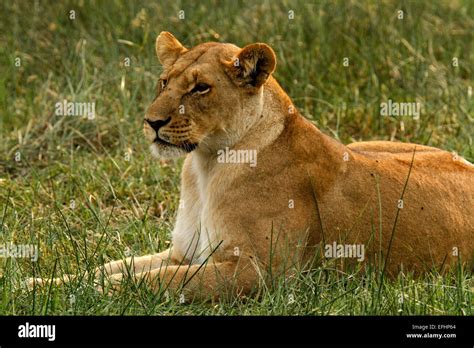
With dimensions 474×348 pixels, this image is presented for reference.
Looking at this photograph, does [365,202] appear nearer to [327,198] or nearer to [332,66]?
[327,198]

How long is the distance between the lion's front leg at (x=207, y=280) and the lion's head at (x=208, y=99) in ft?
1.48

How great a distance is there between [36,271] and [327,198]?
1171 mm

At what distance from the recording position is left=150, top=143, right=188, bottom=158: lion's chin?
4547 millimetres

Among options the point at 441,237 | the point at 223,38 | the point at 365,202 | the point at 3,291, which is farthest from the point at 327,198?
the point at 223,38

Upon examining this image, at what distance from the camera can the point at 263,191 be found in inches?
182

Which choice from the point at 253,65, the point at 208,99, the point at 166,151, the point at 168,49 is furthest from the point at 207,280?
the point at 168,49

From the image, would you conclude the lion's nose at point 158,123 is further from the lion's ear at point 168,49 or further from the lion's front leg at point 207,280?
the lion's front leg at point 207,280

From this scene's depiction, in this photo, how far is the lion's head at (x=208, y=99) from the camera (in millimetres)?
4516

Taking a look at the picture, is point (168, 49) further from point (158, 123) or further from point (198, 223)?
point (198, 223)

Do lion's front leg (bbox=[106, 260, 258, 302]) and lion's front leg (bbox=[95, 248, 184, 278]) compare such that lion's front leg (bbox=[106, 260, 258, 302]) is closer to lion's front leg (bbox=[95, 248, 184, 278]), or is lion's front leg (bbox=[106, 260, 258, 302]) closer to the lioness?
the lioness

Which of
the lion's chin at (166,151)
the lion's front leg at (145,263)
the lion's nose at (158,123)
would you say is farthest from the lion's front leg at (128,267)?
the lion's nose at (158,123)

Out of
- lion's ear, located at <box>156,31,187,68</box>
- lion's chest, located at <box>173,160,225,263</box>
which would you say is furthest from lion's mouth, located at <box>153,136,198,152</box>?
lion's ear, located at <box>156,31,187,68</box>
